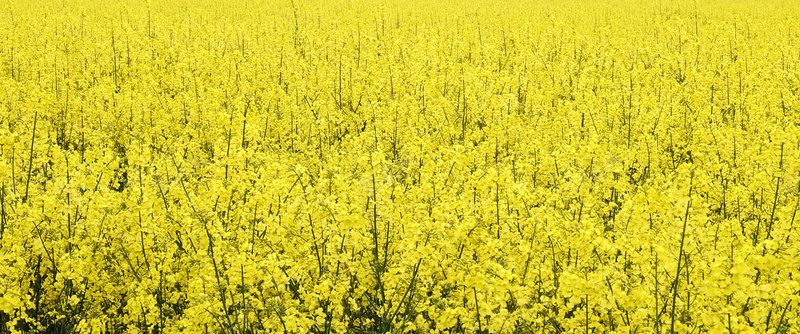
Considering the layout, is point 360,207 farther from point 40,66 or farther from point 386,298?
point 40,66

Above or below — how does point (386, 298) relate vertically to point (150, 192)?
below

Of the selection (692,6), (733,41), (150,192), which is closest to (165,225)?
(150,192)

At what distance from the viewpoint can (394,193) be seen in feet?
14.2

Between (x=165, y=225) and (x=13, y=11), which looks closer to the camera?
(x=165, y=225)

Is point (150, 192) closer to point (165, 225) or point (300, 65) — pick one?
point (165, 225)

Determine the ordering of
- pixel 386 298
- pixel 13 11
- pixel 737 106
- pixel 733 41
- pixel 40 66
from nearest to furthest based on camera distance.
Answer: pixel 386 298 → pixel 737 106 → pixel 40 66 → pixel 733 41 → pixel 13 11

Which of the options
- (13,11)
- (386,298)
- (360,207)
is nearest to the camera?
(386,298)

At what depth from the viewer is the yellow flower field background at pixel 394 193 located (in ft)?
11.3

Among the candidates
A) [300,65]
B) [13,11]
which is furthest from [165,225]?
[13,11]

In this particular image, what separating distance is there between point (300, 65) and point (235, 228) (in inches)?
219

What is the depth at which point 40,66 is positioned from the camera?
8.99 meters

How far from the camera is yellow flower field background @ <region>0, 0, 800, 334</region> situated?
11.3ft

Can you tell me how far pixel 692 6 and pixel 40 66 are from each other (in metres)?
16.6

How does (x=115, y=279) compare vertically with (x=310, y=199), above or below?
below
